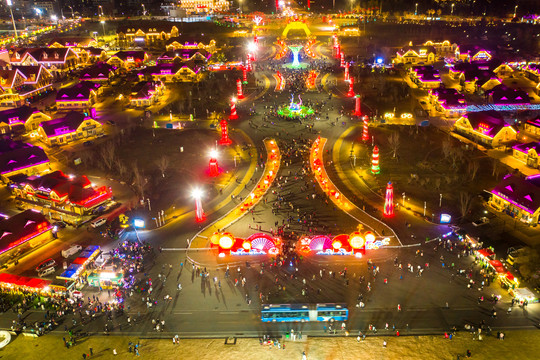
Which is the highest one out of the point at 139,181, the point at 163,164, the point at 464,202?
the point at 163,164

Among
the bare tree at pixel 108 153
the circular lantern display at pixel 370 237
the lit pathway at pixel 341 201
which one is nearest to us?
the circular lantern display at pixel 370 237

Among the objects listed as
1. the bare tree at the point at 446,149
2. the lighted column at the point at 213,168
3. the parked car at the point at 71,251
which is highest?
the bare tree at the point at 446,149

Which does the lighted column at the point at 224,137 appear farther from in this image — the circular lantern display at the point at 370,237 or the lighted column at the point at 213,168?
the circular lantern display at the point at 370,237

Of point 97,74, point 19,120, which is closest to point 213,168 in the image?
point 19,120

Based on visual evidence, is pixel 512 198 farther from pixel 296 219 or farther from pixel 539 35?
pixel 539 35

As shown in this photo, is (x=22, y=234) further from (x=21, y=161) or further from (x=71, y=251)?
(x=21, y=161)

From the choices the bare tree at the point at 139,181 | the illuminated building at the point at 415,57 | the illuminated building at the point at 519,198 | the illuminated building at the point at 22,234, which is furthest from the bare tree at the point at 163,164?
the illuminated building at the point at 415,57
